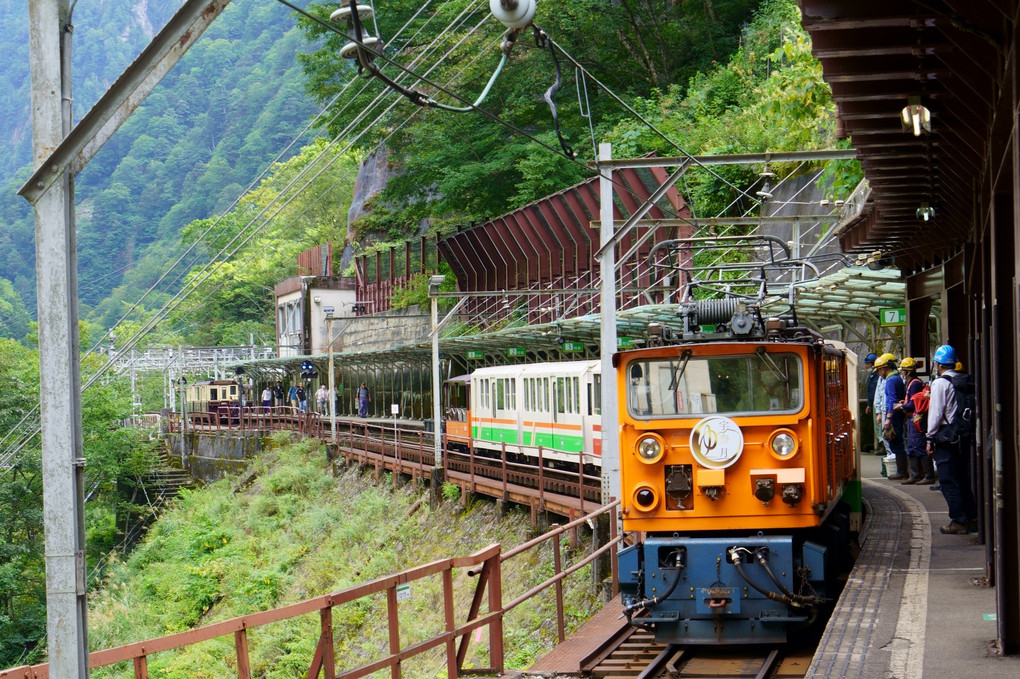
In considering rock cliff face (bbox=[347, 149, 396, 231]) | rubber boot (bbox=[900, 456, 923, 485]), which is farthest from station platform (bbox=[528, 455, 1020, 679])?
rock cliff face (bbox=[347, 149, 396, 231])

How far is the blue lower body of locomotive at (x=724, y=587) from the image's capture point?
10.0 meters

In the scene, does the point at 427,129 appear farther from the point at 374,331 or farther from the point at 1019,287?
the point at 1019,287

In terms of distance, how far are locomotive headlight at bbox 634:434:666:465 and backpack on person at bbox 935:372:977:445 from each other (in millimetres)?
2718

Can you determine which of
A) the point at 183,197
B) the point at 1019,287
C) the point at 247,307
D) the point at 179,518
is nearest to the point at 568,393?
the point at 1019,287

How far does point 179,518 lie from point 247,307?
64130 mm

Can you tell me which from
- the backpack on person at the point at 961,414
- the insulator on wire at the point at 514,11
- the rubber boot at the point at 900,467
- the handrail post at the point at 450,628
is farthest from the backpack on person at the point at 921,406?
the insulator on wire at the point at 514,11

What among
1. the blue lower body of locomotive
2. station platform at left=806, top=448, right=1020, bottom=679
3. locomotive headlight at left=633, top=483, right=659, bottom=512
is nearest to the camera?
station platform at left=806, top=448, right=1020, bottom=679

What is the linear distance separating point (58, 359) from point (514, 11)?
493 centimetres

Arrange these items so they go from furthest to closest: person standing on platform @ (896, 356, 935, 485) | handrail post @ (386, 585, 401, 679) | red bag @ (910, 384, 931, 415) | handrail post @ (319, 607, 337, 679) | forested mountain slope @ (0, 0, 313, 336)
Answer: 1. forested mountain slope @ (0, 0, 313, 336)
2. person standing on platform @ (896, 356, 935, 485)
3. red bag @ (910, 384, 931, 415)
4. handrail post @ (386, 585, 401, 679)
5. handrail post @ (319, 607, 337, 679)

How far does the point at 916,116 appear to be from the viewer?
8398 millimetres

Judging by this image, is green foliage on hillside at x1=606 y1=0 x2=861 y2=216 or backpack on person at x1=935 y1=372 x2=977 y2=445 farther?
green foliage on hillside at x1=606 y1=0 x2=861 y2=216

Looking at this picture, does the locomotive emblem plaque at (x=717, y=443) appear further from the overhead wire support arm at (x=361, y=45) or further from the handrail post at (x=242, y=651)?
the handrail post at (x=242, y=651)

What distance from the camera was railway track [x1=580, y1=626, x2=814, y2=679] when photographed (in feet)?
31.8

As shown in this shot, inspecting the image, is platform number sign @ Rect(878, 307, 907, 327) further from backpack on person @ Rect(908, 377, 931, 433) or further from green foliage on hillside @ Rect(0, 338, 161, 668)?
green foliage on hillside @ Rect(0, 338, 161, 668)
